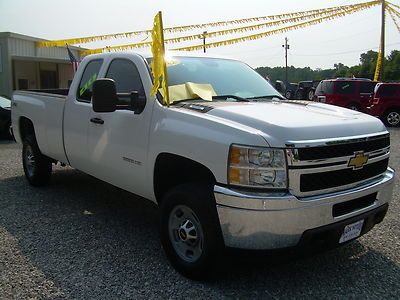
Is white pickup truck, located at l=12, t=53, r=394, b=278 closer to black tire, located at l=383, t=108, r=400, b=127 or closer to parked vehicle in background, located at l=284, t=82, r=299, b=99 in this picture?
parked vehicle in background, located at l=284, t=82, r=299, b=99

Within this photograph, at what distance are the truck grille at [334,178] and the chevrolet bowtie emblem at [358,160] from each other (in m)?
0.04

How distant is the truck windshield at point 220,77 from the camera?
420 centimetres

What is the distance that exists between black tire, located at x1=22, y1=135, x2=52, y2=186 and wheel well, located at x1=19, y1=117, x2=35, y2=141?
123 mm

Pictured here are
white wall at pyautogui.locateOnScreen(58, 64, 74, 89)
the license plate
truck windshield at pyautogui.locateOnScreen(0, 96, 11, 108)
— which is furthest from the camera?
white wall at pyautogui.locateOnScreen(58, 64, 74, 89)

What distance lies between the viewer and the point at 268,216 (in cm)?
291

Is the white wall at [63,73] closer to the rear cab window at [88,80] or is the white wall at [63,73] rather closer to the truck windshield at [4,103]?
the truck windshield at [4,103]

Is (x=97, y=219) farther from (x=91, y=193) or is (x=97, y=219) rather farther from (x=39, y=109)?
(x=39, y=109)

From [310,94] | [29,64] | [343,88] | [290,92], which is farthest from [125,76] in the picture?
[29,64]

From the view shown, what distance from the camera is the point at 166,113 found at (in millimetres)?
3689

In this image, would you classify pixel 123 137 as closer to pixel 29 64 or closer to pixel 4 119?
pixel 4 119

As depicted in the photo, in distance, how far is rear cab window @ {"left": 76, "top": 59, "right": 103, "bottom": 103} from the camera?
16.3 feet

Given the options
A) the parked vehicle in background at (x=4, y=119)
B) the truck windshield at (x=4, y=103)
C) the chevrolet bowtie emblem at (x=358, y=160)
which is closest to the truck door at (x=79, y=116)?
the chevrolet bowtie emblem at (x=358, y=160)

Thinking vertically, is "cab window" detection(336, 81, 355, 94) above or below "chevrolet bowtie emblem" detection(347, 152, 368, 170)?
above

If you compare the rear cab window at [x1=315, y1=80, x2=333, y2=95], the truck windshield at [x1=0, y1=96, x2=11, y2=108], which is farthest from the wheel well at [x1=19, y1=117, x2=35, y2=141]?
the rear cab window at [x1=315, y1=80, x2=333, y2=95]
